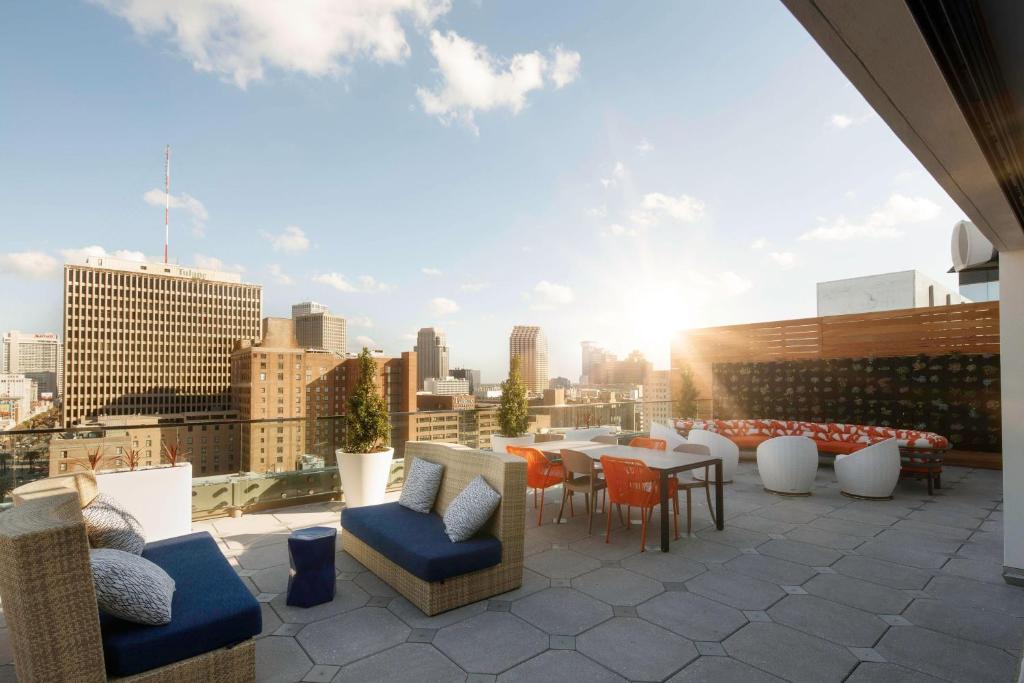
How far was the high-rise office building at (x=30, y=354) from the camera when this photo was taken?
107 meters

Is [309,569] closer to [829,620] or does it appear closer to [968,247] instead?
[829,620]

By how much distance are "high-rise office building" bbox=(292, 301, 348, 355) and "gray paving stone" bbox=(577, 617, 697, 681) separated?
10770 cm

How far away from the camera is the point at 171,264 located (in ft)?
262

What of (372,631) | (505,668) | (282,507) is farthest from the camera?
(282,507)

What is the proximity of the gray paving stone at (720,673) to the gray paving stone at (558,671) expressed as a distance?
32 centimetres

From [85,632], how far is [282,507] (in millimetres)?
3822

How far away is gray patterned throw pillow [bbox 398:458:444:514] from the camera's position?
12.5 ft

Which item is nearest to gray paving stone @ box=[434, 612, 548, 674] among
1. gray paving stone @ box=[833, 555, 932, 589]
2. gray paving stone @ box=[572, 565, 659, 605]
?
gray paving stone @ box=[572, 565, 659, 605]

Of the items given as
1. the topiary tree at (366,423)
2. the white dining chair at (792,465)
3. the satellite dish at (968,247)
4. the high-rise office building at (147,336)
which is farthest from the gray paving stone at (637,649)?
the high-rise office building at (147,336)

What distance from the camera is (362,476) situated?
5.18 m

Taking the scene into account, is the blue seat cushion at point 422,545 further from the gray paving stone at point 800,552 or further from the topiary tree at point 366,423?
the gray paving stone at point 800,552

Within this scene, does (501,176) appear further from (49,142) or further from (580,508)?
(49,142)

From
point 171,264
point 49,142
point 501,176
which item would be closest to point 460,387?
point 171,264

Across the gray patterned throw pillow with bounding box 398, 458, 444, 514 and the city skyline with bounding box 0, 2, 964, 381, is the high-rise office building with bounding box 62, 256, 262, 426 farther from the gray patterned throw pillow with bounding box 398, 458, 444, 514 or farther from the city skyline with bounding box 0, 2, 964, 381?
the gray patterned throw pillow with bounding box 398, 458, 444, 514
